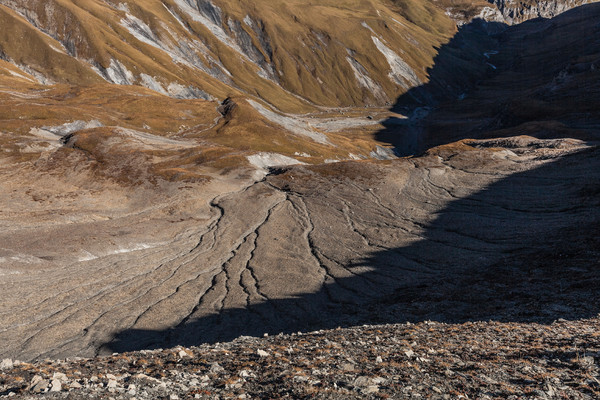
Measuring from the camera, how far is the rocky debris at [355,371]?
11.8 metres

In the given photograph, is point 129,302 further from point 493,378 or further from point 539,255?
point 539,255

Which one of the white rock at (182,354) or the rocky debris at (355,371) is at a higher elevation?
the rocky debris at (355,371)

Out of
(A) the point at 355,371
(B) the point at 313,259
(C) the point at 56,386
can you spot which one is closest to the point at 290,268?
(B) the point at 313,259

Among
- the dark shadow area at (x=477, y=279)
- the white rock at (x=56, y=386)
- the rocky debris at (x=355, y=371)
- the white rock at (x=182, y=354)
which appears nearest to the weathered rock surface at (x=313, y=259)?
the dark shadow area at (x=477, y=279)

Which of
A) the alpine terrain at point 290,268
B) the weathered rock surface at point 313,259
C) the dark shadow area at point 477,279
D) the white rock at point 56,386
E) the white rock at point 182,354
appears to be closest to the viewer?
the white rock at point 56,386

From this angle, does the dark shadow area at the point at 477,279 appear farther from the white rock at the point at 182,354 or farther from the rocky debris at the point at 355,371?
the white rock at the point at 182,354

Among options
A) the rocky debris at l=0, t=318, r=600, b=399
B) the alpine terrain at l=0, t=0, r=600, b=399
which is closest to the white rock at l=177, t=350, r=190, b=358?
the rocky debris at l=0, t=318, r=600, b=399

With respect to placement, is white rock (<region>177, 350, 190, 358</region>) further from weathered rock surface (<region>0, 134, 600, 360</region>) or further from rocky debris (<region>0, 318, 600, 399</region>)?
weathered rock surface (<region>0, 134, 600, 360</region>)

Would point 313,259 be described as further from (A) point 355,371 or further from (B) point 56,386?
(B) point 56,386

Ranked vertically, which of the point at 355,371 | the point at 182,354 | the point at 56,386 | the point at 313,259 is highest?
the point at 355,371

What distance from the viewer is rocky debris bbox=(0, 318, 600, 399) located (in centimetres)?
1180

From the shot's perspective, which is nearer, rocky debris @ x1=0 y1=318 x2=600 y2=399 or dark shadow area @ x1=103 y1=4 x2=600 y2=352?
rocky debris @ x1=0 y1=318 x2=600 y2=399

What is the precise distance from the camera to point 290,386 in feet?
41.2

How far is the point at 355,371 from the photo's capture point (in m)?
14.0
